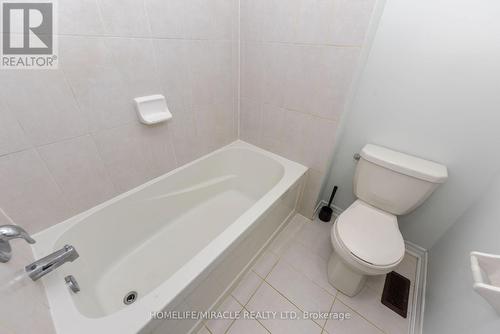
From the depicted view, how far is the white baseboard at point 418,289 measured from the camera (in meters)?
1.02

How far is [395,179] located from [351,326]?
845mm

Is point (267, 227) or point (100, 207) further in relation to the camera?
point (267, 227)

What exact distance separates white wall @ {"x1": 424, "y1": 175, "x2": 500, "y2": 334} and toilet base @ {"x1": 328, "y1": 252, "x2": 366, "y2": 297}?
33 centimetres

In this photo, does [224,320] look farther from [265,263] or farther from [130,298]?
[130,298]

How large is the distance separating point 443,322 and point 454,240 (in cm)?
46

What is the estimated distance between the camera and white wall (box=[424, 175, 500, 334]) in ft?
2.21

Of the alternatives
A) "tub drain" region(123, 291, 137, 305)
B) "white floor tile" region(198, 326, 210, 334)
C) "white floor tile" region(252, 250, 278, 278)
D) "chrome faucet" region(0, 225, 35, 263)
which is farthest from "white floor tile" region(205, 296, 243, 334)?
"chrome faucet" region(0, 225, 35, 263)

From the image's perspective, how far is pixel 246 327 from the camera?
1.02 m

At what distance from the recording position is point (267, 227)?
4.07ft

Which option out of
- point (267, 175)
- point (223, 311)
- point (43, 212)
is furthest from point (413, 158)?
point (43, 212)

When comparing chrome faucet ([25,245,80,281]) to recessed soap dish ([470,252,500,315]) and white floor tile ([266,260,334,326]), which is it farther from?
recessed soap dish ([470,252,500,315])

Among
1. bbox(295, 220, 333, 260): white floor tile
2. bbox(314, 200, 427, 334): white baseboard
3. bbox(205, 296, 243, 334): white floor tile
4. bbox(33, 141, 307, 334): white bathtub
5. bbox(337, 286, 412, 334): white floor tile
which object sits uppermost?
bbox(33, 141, 307, 334): white bathtub

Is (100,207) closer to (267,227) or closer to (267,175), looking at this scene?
(267,227)

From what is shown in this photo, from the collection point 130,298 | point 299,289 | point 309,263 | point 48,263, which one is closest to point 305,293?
point 299,289
